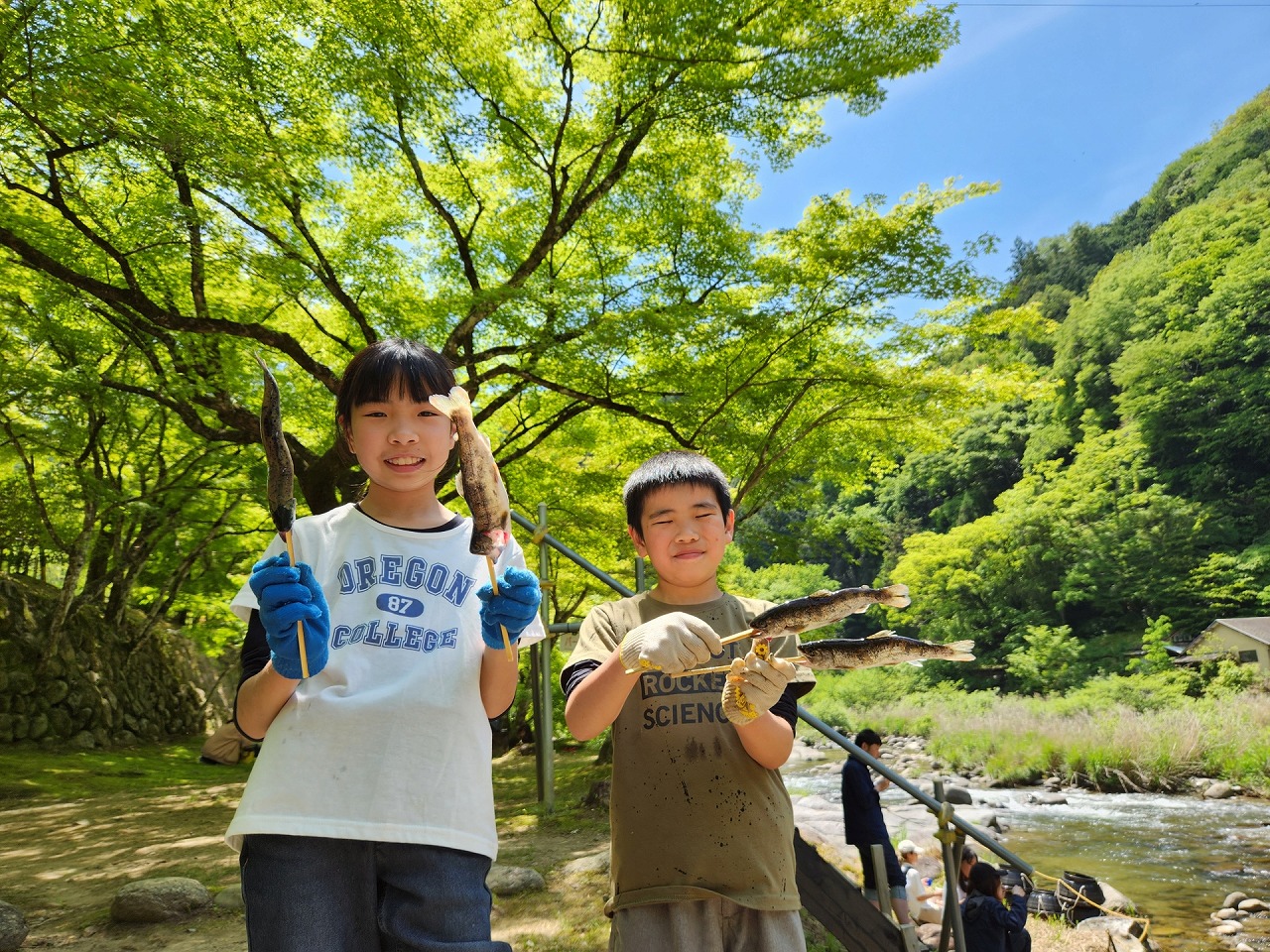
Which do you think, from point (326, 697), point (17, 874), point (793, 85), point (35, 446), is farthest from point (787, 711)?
point (35, 446)

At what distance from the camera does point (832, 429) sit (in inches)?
418

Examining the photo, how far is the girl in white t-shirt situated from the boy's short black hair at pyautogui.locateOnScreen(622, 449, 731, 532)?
46cm

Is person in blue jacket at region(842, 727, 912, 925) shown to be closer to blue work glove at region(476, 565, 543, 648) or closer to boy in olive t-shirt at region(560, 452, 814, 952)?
boy in olive t-shirt at region(560, 452, 814, 952)

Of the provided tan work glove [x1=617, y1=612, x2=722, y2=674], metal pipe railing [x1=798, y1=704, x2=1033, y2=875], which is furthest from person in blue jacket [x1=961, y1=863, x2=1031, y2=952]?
tan work glove [x1=617, y1=612, x2=722, y2=674]

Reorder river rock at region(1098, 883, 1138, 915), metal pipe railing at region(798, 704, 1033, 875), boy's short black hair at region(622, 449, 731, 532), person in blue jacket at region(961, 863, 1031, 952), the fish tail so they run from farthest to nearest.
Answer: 1. river rock at region(1098, 883, 1138, 915)
2. person in blue jacket at region(961, 863, 1031, 952)
3. metal pipe railing at region(798, 704, 1033, 875)
4. boy's short black hair at region(622, 449, 731, 532)
5. the fish tail

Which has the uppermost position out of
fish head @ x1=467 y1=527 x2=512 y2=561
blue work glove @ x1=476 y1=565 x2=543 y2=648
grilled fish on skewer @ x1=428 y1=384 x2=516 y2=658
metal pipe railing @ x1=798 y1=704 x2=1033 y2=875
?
grilled fish on skewer @ x1=428 y1=384 x2=516 y2=658

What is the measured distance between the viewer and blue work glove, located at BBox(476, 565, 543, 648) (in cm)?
145

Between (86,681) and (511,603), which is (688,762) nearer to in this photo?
(511,603)

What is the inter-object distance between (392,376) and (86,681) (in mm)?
15646

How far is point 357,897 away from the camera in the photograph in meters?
1.43

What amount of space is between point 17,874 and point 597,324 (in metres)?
7.00

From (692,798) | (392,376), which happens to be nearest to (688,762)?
(692,798)

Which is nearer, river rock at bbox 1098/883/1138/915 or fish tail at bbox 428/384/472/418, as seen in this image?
fish tail at bbox 428/384/472/418

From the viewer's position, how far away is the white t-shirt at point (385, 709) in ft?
4.69
